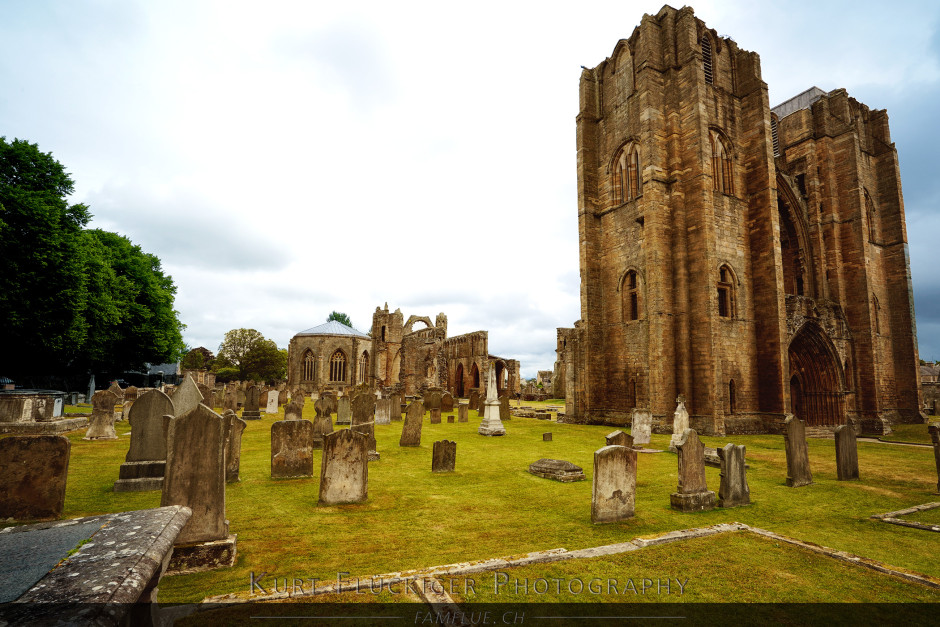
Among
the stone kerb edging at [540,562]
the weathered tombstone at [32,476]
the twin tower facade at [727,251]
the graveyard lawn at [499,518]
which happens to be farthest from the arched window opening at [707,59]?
the weathered tombstone at [32,476]

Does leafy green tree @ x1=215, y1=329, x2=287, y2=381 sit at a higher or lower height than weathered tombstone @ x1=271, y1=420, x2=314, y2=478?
higher

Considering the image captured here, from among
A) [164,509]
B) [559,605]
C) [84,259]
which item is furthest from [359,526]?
[84,259]

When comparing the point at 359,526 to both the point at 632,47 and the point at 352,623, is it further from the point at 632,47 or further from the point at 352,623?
the point at 632,47

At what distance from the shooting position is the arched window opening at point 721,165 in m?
19.1

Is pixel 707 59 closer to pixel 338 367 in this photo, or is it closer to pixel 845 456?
pixel 845 456

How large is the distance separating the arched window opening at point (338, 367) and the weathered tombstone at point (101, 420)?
35826mm

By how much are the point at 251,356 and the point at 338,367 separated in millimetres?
9965

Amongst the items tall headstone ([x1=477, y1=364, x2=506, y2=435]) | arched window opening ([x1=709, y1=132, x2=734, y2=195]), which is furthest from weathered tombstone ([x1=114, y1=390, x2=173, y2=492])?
arched window opening ([x1=709, y1=132, x2=734, y2=195])

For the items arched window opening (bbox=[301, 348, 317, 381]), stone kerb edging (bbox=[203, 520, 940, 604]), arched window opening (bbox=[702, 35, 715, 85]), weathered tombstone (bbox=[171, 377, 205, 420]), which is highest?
arched window opening (bbox=[702, 35, 715, 85])

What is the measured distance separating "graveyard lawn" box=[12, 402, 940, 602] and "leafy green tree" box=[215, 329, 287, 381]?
41.2 meters

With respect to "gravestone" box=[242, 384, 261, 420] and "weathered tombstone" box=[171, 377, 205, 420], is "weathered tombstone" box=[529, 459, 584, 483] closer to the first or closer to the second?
"weathered tombstone" box=[171, 377, 205, 420]

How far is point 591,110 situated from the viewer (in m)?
22.7

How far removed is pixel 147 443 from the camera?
24.1 ft

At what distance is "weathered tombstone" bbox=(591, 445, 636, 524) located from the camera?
5781 millimetres
